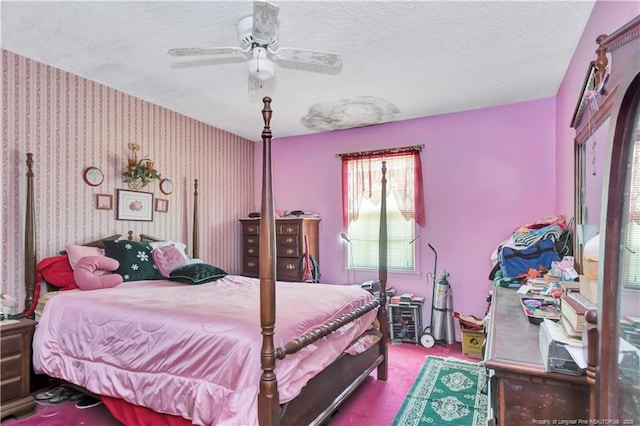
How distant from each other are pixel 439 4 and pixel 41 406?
157 inches

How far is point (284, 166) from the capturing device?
5.40 meters

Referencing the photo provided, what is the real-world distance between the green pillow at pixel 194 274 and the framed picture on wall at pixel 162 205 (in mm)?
912

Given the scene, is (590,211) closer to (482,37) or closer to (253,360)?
(482,37)

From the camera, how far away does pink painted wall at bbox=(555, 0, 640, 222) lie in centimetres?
169

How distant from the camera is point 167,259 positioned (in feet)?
11.9

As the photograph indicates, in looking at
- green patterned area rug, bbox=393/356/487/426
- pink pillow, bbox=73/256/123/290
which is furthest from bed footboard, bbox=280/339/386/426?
pink pillow, bbox=73/256/123/290

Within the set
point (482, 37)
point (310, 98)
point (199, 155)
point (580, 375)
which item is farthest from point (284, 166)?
point (580, 375)

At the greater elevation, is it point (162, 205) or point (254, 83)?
point (254, 83)

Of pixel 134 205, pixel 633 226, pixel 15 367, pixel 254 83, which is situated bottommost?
pixel 15 367

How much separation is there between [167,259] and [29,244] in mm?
1135

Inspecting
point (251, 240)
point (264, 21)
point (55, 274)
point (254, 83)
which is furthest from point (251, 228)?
point (264, 21)

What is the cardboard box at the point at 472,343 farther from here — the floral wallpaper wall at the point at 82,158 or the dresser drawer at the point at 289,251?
the floral wallpaper wall at the point at 82,158

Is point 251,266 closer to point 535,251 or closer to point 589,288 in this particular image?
point 535,251

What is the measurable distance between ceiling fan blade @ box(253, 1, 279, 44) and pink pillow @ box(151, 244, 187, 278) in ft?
7.93
